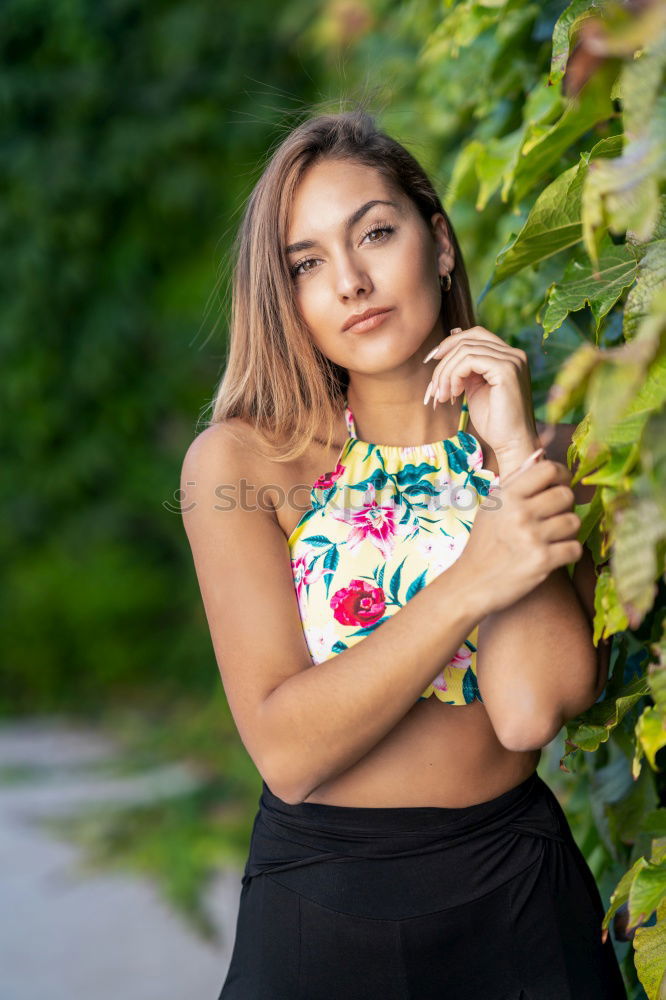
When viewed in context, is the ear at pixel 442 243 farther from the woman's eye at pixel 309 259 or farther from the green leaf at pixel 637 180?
the green leaf at pixel 637 180

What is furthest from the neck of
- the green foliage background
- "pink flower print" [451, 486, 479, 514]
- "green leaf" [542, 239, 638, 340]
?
the green foliage background

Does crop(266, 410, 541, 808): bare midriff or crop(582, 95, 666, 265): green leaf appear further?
crop(266, 410, 541, 808): bare midriff

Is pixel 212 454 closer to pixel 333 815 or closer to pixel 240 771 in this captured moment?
pixel 333 815

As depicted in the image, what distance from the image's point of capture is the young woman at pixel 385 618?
1320 mm

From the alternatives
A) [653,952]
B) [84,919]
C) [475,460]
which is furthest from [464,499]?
[84,919]

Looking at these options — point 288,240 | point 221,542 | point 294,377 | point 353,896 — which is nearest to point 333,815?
point 353,896

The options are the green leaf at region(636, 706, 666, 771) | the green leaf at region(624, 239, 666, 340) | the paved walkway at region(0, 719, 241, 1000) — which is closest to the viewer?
the green leaf at region(636, 706, 666, 771)

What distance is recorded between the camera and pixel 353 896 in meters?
1.44

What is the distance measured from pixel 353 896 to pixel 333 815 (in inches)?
4.0

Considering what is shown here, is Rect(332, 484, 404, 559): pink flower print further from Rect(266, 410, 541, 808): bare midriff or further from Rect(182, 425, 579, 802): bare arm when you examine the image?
Rect(266, 410, 541, 808): bare midriff

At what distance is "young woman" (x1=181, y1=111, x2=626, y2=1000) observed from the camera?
1320mm

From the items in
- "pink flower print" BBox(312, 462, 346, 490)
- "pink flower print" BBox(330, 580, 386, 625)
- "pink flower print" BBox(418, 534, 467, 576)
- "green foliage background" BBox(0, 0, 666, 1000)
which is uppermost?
"green foliage background" BBox(0, 0, 666, 1000)

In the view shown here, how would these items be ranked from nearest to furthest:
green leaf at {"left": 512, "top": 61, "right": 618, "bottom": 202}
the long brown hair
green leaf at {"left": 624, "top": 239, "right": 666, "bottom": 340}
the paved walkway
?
green leaf at {"left": 624, "top": 239, "right": 666, "bottom": 340} → green leaf at {"left": 512, "top": 61, "right": 618, "bottom": 202} → the long brown hair → the paved walkway

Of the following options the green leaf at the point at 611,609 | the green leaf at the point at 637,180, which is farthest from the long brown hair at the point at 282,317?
the green leaf at the point at 637,180
